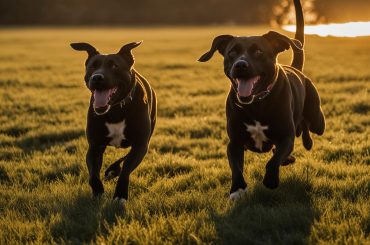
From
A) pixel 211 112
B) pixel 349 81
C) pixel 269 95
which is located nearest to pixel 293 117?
pixel 269 95

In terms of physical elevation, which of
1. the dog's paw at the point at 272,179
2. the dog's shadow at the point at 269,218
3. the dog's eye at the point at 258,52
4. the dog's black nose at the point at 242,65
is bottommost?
the dog's shadow at the point at 269,218

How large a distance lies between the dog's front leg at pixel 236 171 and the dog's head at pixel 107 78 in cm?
→ 132

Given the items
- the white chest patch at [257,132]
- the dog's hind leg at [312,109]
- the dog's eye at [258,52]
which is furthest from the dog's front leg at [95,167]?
the dog's hind leg at [312,109]

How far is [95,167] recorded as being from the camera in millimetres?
5902

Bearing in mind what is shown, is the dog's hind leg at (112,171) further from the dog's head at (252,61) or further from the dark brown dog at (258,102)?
the dog's head at (252,61)

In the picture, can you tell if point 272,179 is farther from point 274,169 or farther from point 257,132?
point 257,132

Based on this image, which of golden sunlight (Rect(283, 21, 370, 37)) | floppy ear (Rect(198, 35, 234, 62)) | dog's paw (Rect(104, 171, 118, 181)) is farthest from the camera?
golden sunlight (Rect(283, 21, 370, 37))

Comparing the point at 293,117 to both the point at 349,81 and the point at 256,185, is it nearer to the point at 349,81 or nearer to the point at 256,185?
the point at 256,185

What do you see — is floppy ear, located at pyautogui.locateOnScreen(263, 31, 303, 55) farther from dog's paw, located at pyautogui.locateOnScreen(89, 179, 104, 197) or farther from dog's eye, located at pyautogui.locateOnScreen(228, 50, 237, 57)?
dog's paw, located at pyautogui.locateOnScreen(89, 179, 104, 197)

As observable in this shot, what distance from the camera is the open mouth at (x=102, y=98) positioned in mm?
5668

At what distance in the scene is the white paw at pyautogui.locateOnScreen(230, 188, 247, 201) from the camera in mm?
5406

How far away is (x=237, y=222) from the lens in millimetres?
4805

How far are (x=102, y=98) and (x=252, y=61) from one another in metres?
1.62

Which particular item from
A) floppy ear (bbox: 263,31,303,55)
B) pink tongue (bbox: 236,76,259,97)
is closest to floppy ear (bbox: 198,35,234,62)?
floppy ear (bbox: 263,31,303,55)
